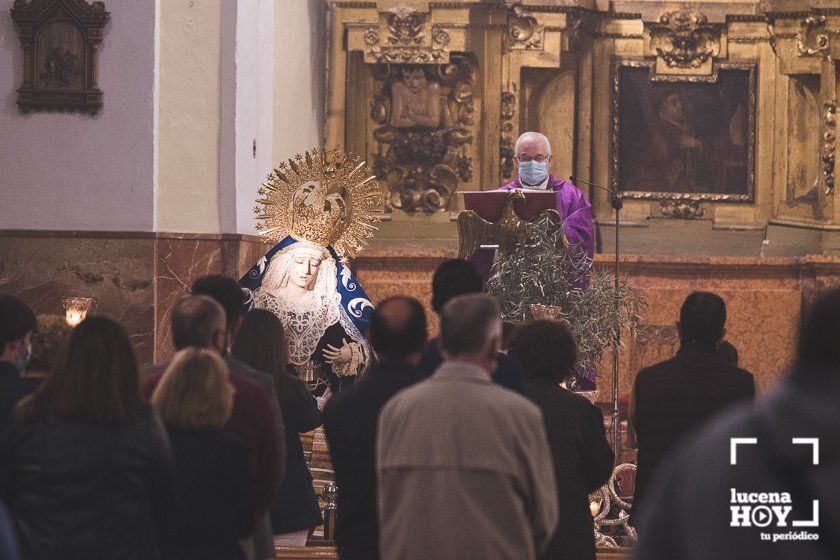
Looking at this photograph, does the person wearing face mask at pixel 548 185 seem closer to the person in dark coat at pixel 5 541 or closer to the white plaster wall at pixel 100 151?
the white plaster wall at pixel 100 151

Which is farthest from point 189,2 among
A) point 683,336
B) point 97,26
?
point 683,336

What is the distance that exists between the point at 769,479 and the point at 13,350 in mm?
3576

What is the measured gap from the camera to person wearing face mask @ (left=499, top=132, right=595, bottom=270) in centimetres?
959

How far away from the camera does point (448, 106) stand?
510 inches

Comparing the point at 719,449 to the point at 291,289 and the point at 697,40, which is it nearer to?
the point at 291,289

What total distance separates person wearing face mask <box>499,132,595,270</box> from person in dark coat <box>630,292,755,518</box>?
3.90 m

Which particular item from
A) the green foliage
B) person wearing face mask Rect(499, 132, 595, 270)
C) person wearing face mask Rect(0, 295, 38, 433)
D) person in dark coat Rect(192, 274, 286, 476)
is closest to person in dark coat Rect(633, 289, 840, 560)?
person in dark coat Rect(192, 274, 286, 476)

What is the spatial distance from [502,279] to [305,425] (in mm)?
2576

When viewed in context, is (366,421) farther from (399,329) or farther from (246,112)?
(246,112)

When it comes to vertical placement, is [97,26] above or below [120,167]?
above

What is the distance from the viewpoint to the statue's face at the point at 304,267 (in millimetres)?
8344

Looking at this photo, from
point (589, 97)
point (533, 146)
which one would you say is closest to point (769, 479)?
point (533, 146)

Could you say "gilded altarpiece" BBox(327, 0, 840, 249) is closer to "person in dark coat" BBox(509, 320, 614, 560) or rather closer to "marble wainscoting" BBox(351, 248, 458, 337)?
"marble wainscoting" BBox(351, 248, 458, 337)

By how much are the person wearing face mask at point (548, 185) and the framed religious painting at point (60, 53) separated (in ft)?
9.65
